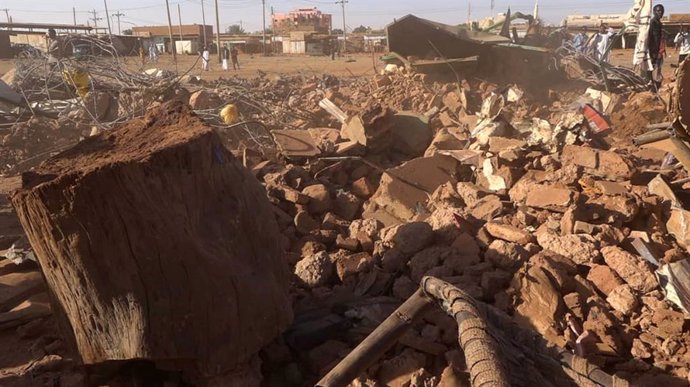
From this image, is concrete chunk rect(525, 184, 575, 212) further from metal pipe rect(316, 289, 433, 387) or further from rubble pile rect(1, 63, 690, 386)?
metal pipe rect(316, 289, 433, 387)

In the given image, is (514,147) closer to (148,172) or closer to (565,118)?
(565,118)

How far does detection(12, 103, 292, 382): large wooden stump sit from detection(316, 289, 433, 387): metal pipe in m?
0.66

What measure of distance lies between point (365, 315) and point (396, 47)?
363 inches

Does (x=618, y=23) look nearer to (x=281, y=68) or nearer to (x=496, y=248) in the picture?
(x=281, y=68)

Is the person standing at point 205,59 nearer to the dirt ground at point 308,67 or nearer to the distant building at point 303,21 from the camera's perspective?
the dirt ground at point 308,67

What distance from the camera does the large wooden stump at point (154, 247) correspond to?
223 centimetres

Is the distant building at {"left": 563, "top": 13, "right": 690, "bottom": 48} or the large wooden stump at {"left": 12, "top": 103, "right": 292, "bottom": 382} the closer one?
the large wooden stump at {"left": 12, "top": 103, "right": 292, "bottom": 382}

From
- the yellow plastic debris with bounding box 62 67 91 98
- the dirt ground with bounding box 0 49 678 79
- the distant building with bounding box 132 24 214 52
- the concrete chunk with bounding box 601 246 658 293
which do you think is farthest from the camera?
the distant building with bounding box 132 24 214 52

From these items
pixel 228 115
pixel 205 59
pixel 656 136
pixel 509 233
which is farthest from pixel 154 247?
pixel 205 59

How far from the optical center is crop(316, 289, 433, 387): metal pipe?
7.09 feet

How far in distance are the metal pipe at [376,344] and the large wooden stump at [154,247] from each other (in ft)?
2.16

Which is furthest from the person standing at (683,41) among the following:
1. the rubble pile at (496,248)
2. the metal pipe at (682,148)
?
the metal pipe at (682,148)

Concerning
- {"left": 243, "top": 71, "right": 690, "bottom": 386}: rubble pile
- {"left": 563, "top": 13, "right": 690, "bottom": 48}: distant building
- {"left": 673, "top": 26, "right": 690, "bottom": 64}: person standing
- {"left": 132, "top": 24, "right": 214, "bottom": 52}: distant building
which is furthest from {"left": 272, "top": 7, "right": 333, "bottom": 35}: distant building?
{"left": 243, "top": 71, "right": 690, "bottom": 386}: rubble pile

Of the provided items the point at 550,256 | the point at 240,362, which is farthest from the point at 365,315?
the point at 550,256
